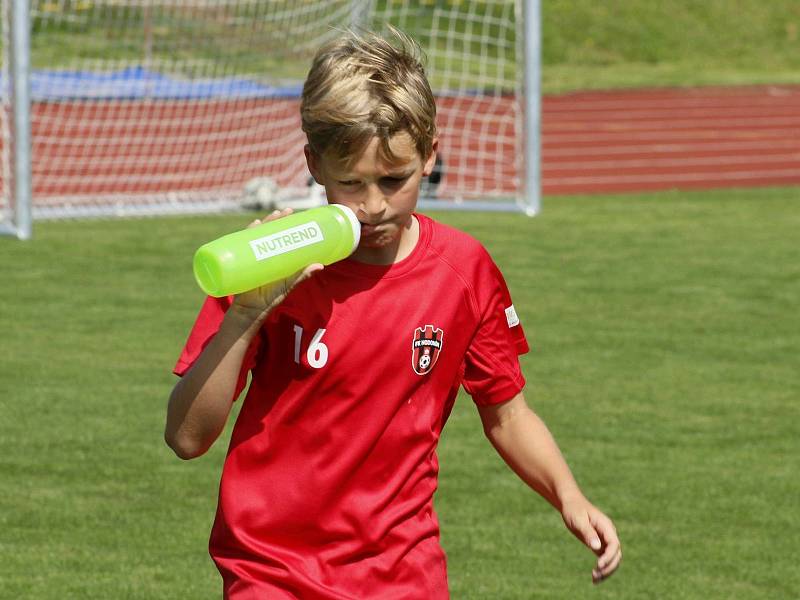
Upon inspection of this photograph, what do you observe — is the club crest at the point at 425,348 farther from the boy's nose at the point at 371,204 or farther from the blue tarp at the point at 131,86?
the blue tarp at the point at 131,86

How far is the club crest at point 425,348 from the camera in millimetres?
3055

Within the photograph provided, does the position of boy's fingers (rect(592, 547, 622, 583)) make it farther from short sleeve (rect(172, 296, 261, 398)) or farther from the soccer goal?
the soccer goal

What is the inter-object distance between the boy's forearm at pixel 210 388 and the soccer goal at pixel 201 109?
33.2 feet

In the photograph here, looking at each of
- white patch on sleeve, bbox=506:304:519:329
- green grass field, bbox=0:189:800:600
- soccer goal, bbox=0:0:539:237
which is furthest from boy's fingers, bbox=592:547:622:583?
soccer goal, bbox=0:0:539:237

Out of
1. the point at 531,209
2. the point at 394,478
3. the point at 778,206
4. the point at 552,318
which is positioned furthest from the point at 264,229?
the point at 778,206

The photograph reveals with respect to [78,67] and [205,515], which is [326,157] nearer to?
[205,515]

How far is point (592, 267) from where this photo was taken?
11.1m

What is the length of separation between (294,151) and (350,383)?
41.5 feet

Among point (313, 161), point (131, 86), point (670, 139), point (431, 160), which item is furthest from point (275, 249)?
point (670, 139)

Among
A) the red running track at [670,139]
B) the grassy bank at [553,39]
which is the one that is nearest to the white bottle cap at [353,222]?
the grassy bank at [553,39]

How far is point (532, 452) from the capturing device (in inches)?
Answer: 128

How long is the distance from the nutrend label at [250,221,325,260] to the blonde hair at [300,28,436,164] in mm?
181

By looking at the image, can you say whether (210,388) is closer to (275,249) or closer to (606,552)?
(275,249)

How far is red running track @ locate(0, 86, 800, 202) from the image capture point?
1579 centimetres
